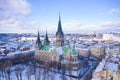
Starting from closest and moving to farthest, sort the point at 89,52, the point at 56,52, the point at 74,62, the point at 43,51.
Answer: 1. the point at 74,62
2. the point at 56,52
3. the point at 43,51
4. the point at 89,52

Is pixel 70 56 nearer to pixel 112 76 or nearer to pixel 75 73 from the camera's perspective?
pixel 75 73

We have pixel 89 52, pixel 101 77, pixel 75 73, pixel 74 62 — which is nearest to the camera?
pixel 101 77

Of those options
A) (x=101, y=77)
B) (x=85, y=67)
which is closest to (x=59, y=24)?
(x=85, y=67)

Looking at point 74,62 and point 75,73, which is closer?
point 75,73

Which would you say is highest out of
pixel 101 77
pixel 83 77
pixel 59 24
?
pixel 59 24

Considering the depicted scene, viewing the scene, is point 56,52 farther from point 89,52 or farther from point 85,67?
point 89,52

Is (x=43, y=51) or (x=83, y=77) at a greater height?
(x=43, y=51)

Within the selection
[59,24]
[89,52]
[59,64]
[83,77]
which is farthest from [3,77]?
[89,52]
